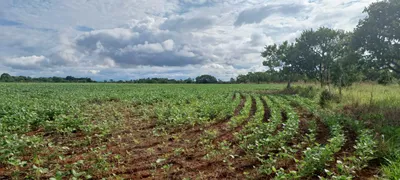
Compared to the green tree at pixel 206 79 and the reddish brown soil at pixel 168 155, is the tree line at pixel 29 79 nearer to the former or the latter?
the green tree at pixel 206 79

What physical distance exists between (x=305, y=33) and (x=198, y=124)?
94.1ft

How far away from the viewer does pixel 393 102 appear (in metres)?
11.9

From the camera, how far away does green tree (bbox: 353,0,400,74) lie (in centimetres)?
1413

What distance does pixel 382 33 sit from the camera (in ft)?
47.4

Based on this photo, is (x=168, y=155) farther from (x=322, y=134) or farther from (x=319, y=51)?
(x=319, y=51)

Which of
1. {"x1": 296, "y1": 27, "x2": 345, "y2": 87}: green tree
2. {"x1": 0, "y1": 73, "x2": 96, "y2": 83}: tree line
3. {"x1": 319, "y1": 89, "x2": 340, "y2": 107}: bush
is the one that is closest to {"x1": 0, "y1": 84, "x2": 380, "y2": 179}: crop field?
{"x1": 319, "y1": 89, "x2": 340, "y2": 107}: bush

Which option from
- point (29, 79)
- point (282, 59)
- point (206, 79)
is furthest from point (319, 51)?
point (29, 79)

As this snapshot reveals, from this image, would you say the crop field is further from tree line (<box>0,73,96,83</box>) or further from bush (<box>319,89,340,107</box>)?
tree line (<box>0,73,96,83</box>)

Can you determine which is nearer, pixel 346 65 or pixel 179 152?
pixel 179 152

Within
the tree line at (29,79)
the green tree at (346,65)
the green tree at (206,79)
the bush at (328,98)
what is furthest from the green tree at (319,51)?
the tree line at (29,79)

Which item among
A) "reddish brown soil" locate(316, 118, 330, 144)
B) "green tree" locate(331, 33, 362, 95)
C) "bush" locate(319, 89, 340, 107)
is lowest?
"reddish brown soil" locate(316, 118, 330, 144)

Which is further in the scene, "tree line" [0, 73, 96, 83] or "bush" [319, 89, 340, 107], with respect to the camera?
"tree line" [0, 73, 96, 83]

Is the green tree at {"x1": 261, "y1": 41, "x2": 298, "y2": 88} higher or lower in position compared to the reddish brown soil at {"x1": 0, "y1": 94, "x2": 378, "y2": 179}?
higher

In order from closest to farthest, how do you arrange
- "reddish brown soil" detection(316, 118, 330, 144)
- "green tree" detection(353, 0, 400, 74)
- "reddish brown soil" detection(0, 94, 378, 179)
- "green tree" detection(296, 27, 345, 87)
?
"reddish brown soil" detection(0, 94, 378, 179), "reddish brown soil" detection(316, 118, 330, 144), "green tree" detection(353, 0, 400, 74), "green tree" detection(296, 27, 345, 87)
